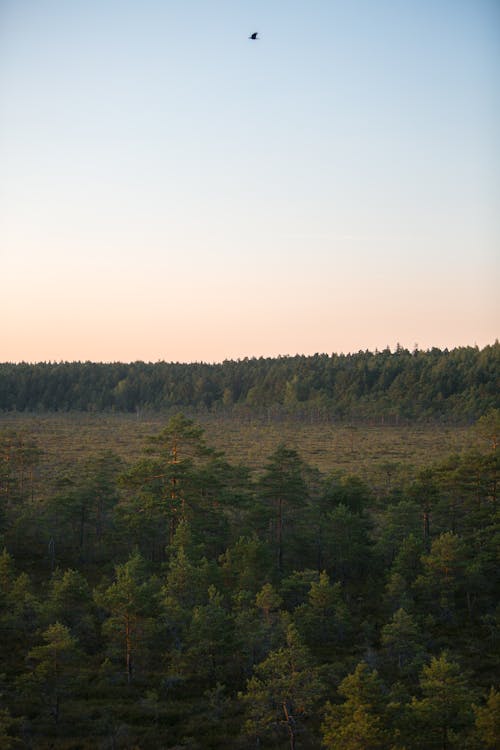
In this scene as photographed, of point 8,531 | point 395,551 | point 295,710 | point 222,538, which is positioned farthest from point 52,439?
point 295,710

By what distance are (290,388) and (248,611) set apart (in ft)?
354

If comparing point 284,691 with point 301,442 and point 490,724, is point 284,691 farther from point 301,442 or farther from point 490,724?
point 301,442

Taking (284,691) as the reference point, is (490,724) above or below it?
above

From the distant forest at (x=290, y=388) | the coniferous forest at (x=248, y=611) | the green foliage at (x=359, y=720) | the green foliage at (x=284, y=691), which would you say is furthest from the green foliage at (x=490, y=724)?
the distant forest at (x=290, y=388)

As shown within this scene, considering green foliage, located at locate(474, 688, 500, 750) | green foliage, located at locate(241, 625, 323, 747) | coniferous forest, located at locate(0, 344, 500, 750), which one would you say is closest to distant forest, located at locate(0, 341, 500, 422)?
coniferous forest, located at locate(0, 344, 500, 750)

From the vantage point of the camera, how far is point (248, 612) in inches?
913

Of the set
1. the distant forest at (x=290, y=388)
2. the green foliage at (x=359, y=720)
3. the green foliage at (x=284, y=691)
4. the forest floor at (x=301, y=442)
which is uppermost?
the distant forest at (x=290, y=388)

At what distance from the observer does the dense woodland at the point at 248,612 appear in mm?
18391

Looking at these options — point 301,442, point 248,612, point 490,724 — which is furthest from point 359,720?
point 301,442

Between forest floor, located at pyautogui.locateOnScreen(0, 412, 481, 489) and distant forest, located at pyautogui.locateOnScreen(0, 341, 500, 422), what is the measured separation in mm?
6226

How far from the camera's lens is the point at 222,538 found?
32.8 m

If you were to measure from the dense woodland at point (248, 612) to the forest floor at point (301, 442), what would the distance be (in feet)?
26.5

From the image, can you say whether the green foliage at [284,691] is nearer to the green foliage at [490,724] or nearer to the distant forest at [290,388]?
the green foliage at [490,724]

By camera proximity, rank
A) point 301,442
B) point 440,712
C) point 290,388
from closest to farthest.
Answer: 1. point 440,712
2. point 301,442
3. point 290,388
